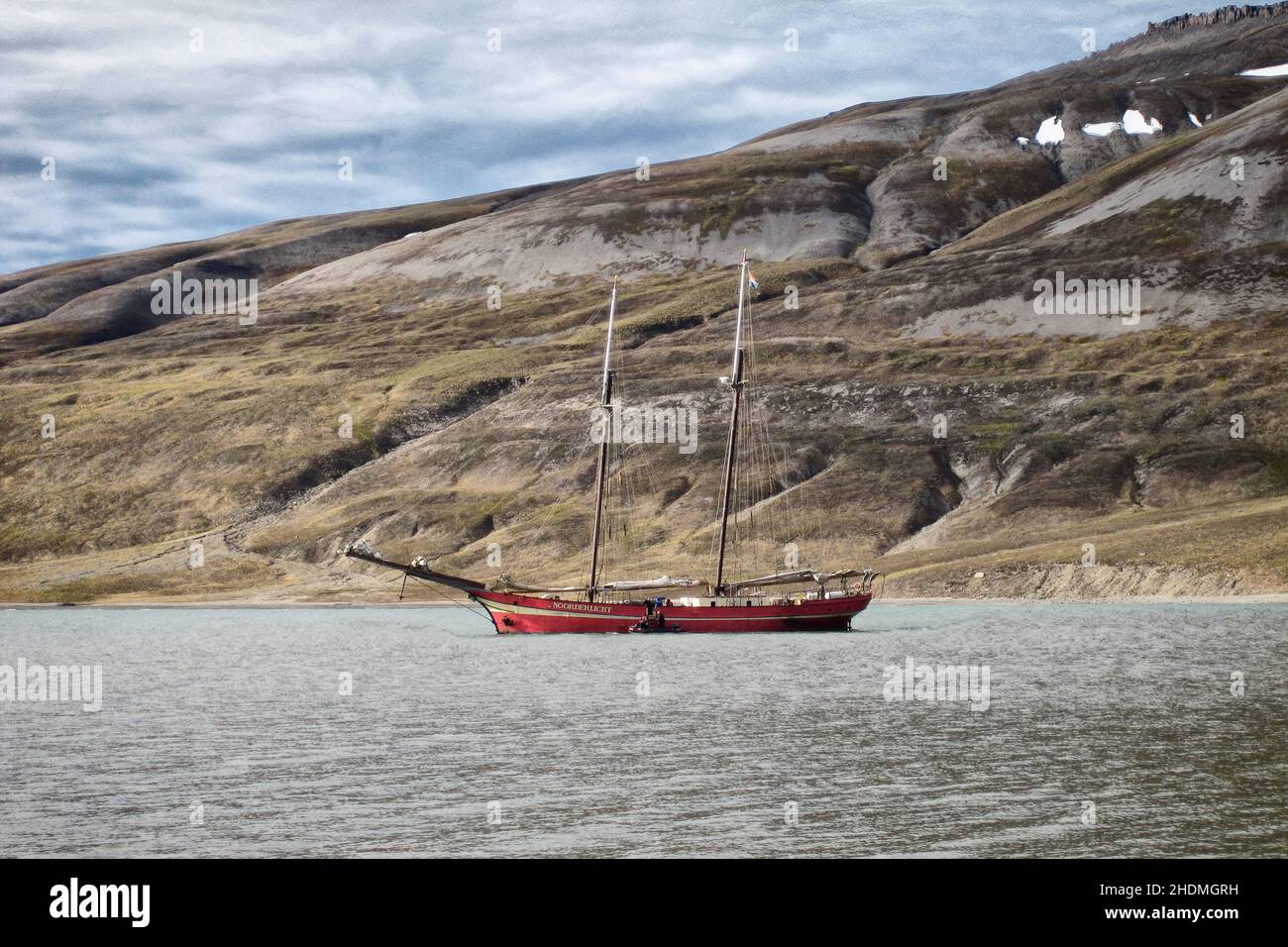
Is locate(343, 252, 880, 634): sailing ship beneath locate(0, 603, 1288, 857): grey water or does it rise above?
above

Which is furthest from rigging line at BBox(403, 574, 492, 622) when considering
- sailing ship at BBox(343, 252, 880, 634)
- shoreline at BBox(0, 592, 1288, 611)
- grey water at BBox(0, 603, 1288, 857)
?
grey water at BBox(0, 603, 1288, 857)

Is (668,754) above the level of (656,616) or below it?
below

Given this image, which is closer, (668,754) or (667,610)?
(668,754)

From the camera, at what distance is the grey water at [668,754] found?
1182 inches

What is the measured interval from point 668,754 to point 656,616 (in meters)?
57.7

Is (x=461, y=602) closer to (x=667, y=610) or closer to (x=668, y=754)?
(x=667, y=610)

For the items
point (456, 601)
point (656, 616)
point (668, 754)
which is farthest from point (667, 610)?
point (668, 754)

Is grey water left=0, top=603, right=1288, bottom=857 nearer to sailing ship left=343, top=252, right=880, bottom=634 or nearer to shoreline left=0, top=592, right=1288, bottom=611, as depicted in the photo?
sailing ship left=343, top=252, right=880, bottom=634

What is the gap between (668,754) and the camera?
4166 cm

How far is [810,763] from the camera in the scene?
39438mm

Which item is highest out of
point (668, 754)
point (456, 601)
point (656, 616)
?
point (456, 601)

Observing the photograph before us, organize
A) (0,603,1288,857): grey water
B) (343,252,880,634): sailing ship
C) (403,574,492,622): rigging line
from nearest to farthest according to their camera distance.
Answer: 1. (0,603,1288,857): grey water
2. (343,252,880,634): sailing ship
3. (403,574,492,622): rigging line

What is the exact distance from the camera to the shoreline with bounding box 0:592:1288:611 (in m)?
110

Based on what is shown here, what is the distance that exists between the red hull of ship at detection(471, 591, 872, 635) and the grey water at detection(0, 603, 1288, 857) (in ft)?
57.2
